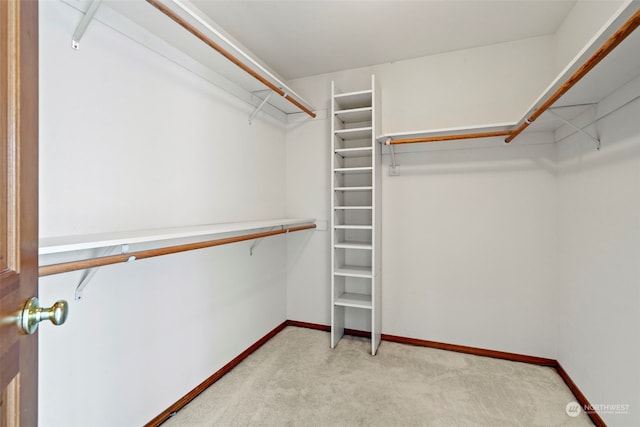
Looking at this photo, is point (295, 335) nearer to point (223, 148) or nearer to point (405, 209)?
point (405, 209)

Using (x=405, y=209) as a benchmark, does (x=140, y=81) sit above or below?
above

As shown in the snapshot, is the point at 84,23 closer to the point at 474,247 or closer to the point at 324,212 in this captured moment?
the point at 324,212

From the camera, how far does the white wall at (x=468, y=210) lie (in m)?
2.48

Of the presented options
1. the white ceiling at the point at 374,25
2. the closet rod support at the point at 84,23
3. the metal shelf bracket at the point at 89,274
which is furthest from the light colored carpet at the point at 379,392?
the white ceiling at the point at 374,25

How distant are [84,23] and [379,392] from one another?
2635 mm

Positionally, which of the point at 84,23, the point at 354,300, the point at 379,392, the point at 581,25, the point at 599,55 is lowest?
the point at 379,392

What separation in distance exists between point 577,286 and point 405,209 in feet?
4.46

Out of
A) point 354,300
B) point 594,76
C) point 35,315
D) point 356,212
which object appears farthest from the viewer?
point 356,212

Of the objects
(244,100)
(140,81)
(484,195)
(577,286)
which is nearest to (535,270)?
(577,286)

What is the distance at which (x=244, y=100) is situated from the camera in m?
2.54

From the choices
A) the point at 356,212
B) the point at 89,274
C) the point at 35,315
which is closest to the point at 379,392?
the point at 356,212

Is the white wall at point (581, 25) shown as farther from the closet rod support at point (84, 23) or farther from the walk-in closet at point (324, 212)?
the closet rod support at point (84, 23)

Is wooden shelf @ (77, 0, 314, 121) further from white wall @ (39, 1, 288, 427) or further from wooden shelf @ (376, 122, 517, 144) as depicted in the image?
wooden shelf @ (376, 122, 517, 144)

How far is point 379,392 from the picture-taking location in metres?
2.10
